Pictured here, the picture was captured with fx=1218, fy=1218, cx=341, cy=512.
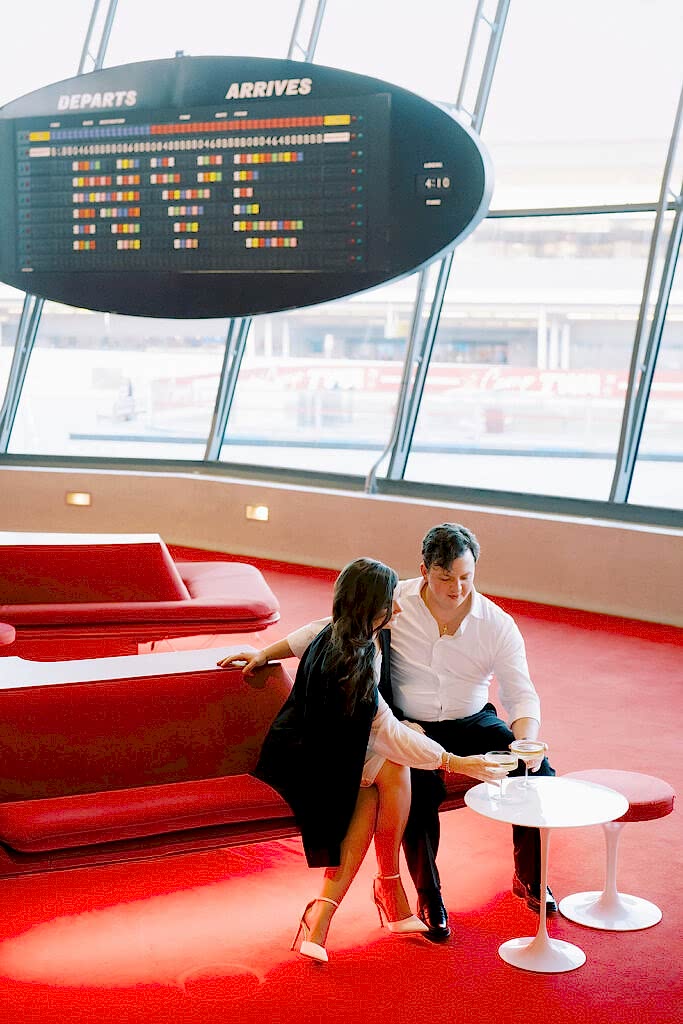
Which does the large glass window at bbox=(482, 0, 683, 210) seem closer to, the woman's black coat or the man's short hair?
the man's short hair

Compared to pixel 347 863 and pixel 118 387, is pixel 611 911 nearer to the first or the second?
pixel 347 863

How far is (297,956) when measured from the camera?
3205 mm

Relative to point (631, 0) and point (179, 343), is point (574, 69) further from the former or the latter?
point (179, 343)

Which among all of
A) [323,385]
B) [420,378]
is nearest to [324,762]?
[420,378]

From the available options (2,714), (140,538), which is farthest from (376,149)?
(2,714)

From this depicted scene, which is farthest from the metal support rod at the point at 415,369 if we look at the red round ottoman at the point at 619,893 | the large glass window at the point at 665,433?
the red round ottoman at the point at 619,893

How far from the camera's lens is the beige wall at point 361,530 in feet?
24.2

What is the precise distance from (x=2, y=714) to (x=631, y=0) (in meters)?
6.42

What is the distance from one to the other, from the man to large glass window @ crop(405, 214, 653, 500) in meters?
4.53

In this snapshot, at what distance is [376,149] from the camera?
5.23 meters

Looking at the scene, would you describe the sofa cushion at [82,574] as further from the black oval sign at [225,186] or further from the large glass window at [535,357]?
the large glass window at [535,357]

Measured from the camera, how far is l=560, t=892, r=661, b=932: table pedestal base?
3.40 metres

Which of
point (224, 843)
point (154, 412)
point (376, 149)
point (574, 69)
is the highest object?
point (574, 69)

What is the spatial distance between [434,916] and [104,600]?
118 inches
